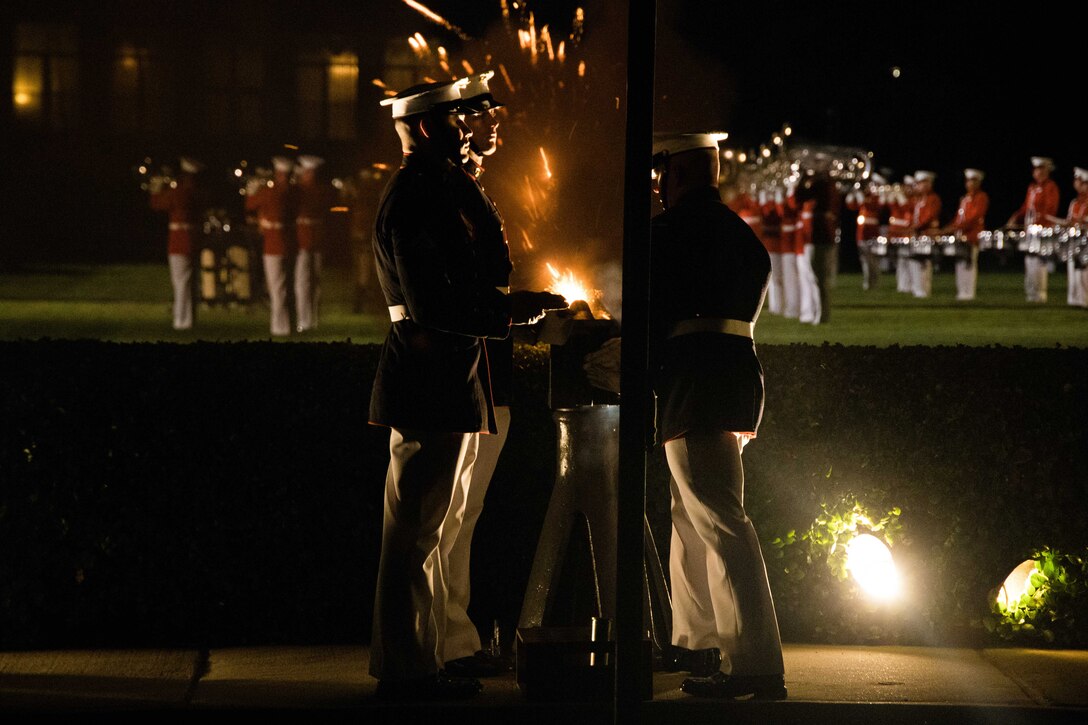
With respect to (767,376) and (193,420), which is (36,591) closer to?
(193,420)

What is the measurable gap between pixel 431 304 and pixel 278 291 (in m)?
15.0

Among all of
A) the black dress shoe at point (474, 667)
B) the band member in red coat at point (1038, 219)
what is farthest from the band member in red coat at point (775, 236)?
the black dress shoe at point (474, 667)

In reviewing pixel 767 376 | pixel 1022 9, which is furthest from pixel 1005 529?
pixel 1022 9

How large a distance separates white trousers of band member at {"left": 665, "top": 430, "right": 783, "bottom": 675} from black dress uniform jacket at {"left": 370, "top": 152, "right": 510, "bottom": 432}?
2.66 ft

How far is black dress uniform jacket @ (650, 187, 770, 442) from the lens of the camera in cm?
573

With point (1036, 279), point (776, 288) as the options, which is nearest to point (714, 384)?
point (776, 288)

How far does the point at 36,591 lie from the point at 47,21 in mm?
36784

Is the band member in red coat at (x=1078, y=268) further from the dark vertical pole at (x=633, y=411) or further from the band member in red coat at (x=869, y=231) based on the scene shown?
the dark vertical pole at (x=633, y=411)

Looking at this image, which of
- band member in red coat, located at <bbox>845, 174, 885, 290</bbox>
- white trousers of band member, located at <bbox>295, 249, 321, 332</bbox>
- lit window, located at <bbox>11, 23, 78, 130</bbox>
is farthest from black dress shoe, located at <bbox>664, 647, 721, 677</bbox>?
lit window, located at <bbox>11, 23, 78, 130</bbox>

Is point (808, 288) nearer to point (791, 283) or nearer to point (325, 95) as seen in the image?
point (791, 283)

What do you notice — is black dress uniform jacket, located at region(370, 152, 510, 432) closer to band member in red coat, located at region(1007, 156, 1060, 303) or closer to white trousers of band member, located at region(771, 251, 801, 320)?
white trousers of band member, located at region(771, 251, 801, 320)

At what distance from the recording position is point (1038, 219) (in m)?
25.7

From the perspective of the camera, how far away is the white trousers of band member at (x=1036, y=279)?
25.4m

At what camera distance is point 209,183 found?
37.5 meters
